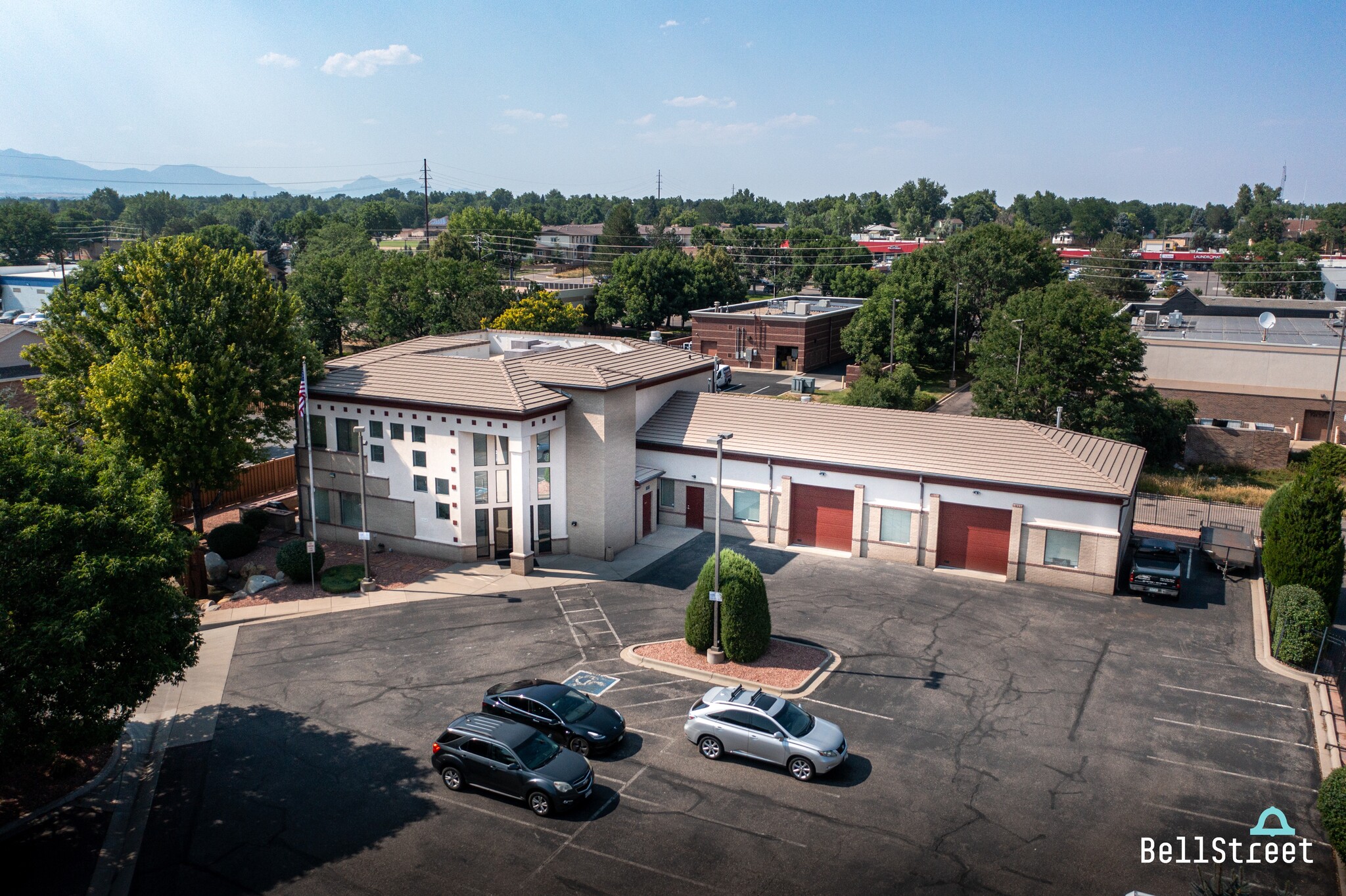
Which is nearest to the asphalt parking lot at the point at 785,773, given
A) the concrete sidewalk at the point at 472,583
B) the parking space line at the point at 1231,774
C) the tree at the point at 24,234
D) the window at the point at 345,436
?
the parking space line at the point at 1231,774

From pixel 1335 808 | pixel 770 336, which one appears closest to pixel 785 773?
pixel 1335 808

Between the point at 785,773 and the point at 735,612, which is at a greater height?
the point at 735,612

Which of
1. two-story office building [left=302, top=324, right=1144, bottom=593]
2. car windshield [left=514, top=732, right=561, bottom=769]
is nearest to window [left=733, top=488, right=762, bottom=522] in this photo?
two-story office building [left=302, top=324, right=1144, bottom=593]

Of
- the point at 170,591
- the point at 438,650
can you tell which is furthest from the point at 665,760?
the point at 170,591

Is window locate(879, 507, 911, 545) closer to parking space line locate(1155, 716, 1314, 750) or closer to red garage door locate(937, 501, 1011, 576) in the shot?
red garage door locate(937, 501, 1011, 576)

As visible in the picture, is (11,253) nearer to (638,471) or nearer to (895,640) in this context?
(638,471)

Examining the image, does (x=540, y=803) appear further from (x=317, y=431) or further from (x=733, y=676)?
(x=317, y=431)

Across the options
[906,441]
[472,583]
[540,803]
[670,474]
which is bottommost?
[472,583]
